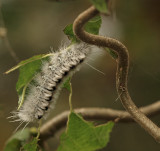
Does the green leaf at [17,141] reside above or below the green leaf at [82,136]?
below

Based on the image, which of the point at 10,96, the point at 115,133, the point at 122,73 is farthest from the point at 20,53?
the point at 122,73

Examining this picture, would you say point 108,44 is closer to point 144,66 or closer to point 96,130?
point 96,130

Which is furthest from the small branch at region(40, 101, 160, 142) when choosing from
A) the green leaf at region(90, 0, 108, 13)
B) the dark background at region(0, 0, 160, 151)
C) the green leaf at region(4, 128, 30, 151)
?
the green leaf at region(90, 0, 108, 13)

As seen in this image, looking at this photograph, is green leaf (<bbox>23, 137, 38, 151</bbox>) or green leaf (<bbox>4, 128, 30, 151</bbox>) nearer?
green leaf (<bbox>23, 137, 38, 151</bbox>)

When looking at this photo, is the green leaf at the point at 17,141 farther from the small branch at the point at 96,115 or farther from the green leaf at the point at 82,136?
the green leaf at the point at 82,136

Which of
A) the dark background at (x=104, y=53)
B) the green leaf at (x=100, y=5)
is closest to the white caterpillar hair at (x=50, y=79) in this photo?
the green leaf at (x=100, y=5)

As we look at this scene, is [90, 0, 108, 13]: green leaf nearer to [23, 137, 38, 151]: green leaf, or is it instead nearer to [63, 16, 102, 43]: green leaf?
[63, 16, 102, 43]: green leaf

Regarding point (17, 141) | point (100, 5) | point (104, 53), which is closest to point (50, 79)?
point (17, 141)
